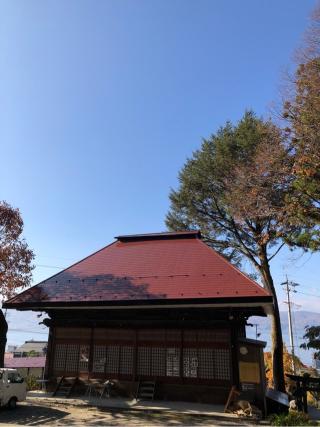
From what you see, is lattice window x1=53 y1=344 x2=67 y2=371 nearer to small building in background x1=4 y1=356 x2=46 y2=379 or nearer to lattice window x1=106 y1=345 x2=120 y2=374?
lattice window x1=106 y1=345 x2=120 y2=374

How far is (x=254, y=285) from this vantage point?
1380 cm

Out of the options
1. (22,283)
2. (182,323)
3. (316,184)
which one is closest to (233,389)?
(182,323)

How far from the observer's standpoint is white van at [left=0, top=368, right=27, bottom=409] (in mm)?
13070

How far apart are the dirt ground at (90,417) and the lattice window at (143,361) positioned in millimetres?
2345

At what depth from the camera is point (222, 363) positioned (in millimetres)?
14578

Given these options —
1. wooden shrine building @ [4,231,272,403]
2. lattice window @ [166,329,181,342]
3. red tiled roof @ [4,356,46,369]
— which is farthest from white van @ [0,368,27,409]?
red tiled roof @ [4,356,46,369]

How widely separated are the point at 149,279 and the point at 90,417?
18.3ft

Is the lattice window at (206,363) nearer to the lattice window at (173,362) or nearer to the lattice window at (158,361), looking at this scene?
the lattice window at (173,362)

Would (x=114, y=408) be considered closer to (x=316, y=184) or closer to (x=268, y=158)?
(x=316, y=184)

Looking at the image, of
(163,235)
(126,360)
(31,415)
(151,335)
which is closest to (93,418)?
(31,415)

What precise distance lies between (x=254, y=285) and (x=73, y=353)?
326 inches

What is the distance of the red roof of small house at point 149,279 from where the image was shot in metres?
14.1

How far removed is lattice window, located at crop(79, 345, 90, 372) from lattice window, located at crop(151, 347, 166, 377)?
2908 mm

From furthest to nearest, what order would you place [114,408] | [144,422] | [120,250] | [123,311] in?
1. [120,250]
2. [123,311]
3. [114,408]
4. [144,422]
